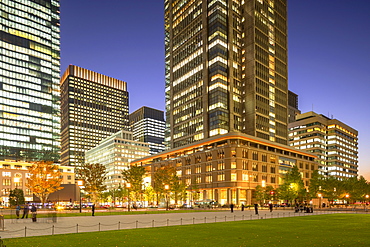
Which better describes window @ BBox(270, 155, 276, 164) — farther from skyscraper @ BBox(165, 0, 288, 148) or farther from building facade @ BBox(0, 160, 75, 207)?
building facade @ BBox(0, 160, 75, 207)

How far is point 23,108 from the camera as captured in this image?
178625 millimetres

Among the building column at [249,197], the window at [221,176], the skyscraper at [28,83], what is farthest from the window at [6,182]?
the building column at [249,197]

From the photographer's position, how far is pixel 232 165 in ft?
407

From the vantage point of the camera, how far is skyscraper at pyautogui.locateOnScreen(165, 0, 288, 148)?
153375 millimetres

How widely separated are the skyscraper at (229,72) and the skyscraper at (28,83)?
7000 centimetres

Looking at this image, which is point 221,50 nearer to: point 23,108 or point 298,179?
point 298,179

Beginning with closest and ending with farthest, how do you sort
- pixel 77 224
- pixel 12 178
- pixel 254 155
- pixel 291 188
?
pixel 77 224 → pixel 291 188 → pixel 254 155 → pixel 12 178

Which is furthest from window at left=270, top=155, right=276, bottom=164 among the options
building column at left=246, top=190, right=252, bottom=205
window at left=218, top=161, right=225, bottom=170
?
window at left=218, top=161, right=225, bottom=170

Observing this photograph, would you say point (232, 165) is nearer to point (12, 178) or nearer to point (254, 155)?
point (254, 155)

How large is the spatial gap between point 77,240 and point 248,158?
110 meters

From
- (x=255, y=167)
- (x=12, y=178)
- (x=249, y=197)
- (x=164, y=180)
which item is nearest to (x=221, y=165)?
(x=255, y=167)

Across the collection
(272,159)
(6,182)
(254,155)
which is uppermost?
(254,155)

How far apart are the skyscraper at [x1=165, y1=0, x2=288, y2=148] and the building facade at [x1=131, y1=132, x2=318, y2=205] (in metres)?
13.4

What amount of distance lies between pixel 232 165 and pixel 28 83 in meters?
123
